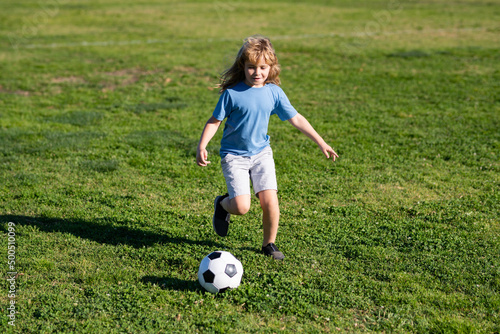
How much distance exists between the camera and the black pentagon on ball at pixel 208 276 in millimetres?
4316

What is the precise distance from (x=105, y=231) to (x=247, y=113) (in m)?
2.05

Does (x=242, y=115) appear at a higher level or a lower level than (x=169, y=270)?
higher

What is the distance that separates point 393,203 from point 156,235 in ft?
9.44

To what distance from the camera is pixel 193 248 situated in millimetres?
5191

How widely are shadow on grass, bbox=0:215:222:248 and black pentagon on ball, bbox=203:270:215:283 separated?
0.91m

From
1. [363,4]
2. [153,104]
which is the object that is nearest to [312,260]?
[153,104]

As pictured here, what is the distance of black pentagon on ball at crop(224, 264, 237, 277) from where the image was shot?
4.34 m

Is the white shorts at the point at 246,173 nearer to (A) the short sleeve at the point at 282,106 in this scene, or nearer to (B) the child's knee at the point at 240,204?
(B) the child's knee at the point at 240,204

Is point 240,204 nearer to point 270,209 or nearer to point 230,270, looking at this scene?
point 270,209

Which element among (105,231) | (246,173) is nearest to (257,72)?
(246,173)

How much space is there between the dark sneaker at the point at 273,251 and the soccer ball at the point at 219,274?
0.59 m

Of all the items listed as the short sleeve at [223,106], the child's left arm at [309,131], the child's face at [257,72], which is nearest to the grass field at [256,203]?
the child's face at [257,72]

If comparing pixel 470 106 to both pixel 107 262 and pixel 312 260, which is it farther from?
pixel 107 262

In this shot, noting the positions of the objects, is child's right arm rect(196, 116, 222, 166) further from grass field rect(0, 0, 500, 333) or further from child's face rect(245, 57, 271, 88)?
grass field rect(0, 0, 500, 333)
